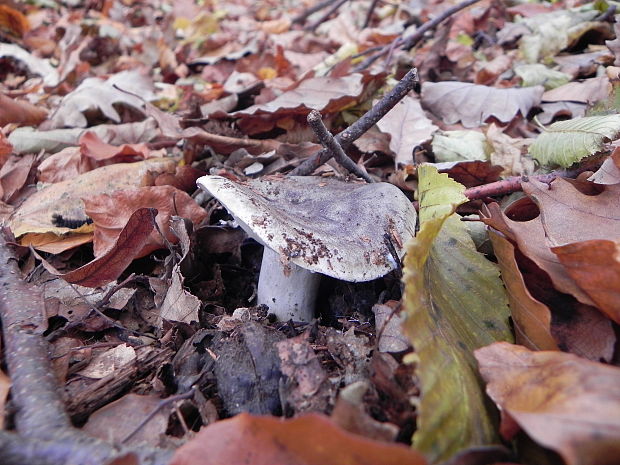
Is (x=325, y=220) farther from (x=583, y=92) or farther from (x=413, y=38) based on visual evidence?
(x=413, y=38)

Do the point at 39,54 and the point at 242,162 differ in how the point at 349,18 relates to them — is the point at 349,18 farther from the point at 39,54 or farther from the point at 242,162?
the point at 242,162

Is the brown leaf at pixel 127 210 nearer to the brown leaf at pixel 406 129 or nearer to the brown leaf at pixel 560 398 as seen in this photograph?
the brown leaf at pixel 406 129

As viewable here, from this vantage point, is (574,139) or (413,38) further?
(413,38)

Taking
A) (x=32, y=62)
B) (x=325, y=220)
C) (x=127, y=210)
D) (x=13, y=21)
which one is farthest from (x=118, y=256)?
(x=13, y=21)

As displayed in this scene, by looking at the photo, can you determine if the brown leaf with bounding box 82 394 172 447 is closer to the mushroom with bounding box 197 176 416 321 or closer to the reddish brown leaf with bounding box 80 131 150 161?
the mushroom with bounding box 197 176 416 321

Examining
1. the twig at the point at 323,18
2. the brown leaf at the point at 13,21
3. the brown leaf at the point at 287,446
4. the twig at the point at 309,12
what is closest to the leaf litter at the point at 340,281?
the brown leaf at the point at 287,446

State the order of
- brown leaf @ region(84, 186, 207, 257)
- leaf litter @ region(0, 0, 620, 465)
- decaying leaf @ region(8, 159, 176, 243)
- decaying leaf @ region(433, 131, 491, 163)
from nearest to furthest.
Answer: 1. leaf litter @ region(0, 0, 620, 465)
2. brown leaf @ region(84, 186, 207, 257)
3. decaying leaf @ region(8, 159, 176, 243)
4. decaying leaf @ region(433, 131, 491, 163)

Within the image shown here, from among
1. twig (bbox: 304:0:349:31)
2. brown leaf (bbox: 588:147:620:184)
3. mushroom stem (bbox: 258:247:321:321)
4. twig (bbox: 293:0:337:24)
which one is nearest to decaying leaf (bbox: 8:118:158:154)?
mushroom stem (bbox: 258:247:321:321)
